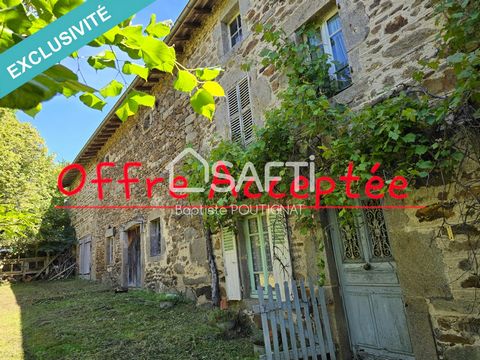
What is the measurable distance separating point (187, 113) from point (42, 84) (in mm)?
6052

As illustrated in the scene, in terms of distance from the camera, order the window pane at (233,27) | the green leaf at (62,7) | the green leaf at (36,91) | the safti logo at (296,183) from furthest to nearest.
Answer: the window pane at (233,27), the safti logo at (296,183), the green leaf at (62,7), the green leaf at (36,91)

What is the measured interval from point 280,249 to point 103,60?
11.5 feet

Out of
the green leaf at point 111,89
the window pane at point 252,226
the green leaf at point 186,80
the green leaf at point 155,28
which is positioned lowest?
the window pane at point 252,226

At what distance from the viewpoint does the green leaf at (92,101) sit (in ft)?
3.57

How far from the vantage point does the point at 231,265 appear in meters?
5.11

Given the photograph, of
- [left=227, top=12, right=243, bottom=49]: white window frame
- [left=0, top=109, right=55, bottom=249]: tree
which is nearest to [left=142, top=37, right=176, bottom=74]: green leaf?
[left=227, top=12, right=243, bottom=49]: white window frame

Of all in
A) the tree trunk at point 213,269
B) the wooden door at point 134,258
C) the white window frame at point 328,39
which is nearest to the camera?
the white window frame at point 328,39

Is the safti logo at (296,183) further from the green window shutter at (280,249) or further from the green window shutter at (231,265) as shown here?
the green window shutter at (231,265)

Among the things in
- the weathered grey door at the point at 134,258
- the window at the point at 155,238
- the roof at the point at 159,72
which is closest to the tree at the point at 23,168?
the roof at the point at 159,72

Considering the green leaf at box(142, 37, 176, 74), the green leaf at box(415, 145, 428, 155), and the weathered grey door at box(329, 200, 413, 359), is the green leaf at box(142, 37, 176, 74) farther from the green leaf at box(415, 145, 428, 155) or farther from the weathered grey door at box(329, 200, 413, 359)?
the weathered grey door at box(329, 200, 413, 359)

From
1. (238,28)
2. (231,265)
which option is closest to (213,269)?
(231,265)

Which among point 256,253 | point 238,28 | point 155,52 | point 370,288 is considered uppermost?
point 238,28

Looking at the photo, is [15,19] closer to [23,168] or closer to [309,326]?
[309,326]

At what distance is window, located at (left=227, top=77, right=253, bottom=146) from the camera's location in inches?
199
